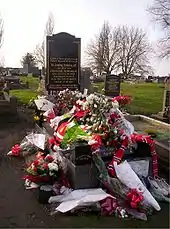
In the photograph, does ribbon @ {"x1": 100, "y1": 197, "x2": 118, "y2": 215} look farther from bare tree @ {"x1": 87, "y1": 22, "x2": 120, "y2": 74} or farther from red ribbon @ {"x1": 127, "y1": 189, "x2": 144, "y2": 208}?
bare tree @ {"x1": 87, "y1": 22, "x2": 120, "y2": 74}

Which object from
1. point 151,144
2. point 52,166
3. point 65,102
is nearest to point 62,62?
point 65,102

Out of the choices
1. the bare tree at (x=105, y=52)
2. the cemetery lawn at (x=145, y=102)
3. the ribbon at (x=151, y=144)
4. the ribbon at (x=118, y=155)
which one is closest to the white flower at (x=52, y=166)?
the ribbon at (x=118, y=155)

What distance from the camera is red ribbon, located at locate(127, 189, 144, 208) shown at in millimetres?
4660

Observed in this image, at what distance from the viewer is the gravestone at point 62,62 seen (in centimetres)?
1135

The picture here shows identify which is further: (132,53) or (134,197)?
(132,53)

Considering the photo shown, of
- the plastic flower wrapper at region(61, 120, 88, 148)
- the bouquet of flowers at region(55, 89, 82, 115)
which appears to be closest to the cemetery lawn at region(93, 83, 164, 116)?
the bouquet of flowers at region(55, 89, 82, 115)

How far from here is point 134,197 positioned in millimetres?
4711

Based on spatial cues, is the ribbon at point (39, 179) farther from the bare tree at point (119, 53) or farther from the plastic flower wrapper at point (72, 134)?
the bare tree at point (119, 53)

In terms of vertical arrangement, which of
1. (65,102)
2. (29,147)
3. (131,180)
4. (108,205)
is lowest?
(108,205)

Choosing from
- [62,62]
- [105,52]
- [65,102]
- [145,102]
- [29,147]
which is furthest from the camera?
[105,52]

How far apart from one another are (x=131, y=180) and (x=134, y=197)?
350mm

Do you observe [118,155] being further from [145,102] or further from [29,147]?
[145,102]

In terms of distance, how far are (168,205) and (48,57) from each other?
7.76m

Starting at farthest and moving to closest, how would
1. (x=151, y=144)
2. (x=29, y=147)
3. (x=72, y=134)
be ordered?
1. (x=29, y=147)
2. (x=72, y=134)
3. (x=151, y=144)
